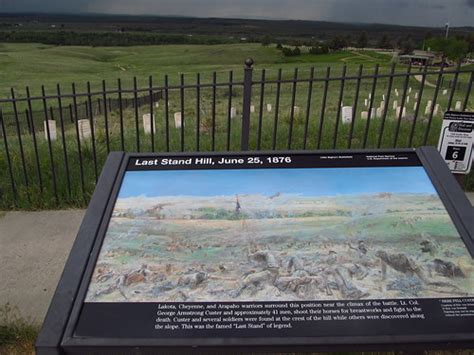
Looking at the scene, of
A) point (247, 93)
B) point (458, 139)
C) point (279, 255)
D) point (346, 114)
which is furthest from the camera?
point (346, 114)

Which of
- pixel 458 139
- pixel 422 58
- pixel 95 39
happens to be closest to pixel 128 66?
pixel 422 58

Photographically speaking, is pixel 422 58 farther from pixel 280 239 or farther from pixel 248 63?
pixel 280 239

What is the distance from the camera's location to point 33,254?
13.1ft

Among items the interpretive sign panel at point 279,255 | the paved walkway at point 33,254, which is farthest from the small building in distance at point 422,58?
the interpretive sign panel at point 279,255

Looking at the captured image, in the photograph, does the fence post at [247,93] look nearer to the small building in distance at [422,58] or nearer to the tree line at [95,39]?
the small building in distance at [422,58]

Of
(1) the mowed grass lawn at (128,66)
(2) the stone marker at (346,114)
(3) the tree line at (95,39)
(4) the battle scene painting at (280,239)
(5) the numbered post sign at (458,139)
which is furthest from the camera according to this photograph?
(3) the tree line at (95,39)

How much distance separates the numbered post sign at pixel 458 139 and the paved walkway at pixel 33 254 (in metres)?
3.02

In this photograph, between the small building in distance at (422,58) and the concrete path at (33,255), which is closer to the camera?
→ the concrete path at (33,255)

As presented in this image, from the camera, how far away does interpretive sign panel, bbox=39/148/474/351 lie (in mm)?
1642

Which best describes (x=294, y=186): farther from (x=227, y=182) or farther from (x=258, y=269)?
(x=258, y=269)

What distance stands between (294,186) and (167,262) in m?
0.83

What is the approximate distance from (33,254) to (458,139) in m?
3.52

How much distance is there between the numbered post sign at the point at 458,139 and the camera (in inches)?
119

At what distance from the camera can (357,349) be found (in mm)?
1620
